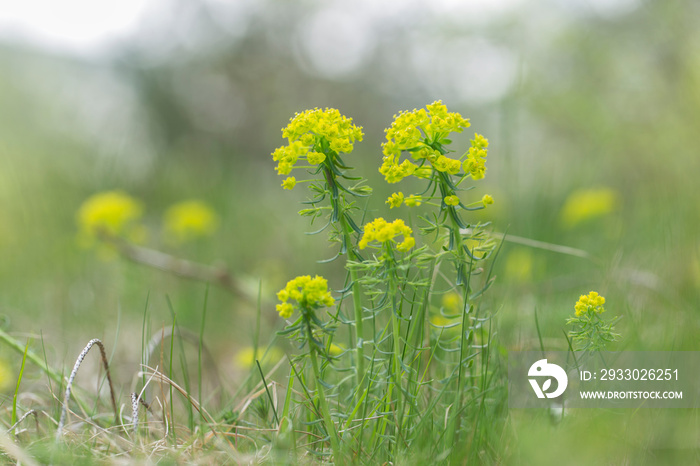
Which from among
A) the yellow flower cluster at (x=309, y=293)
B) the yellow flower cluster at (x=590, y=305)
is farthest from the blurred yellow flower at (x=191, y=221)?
the yellow flower cluster at (x=590, y=305)

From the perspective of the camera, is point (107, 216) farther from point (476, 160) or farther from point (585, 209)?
point (585, 209)

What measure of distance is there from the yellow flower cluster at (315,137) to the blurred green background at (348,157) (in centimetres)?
77

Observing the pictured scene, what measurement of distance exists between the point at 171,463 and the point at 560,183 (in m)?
5.17

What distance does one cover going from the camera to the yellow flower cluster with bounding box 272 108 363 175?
1.27 metres

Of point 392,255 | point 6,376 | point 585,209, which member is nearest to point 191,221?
point 6,376

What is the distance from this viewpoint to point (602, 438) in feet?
3.99

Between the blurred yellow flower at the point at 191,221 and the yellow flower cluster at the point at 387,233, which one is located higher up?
the blurred yellow flower at the point at 191,221

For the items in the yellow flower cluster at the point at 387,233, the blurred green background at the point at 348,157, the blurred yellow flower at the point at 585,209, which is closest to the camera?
the yellow flower cluster at the point at 387,233

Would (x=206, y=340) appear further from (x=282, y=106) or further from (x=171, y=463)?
(x=282, y=106)

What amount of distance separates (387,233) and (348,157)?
227 inches

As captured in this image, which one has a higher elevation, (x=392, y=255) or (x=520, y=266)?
(x=520, y=266)

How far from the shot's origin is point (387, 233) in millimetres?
1185

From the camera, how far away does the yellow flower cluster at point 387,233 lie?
1182mm

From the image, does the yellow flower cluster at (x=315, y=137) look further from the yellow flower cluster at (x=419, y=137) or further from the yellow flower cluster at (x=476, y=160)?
the yellow flower cluster at (x=476, y=160)
